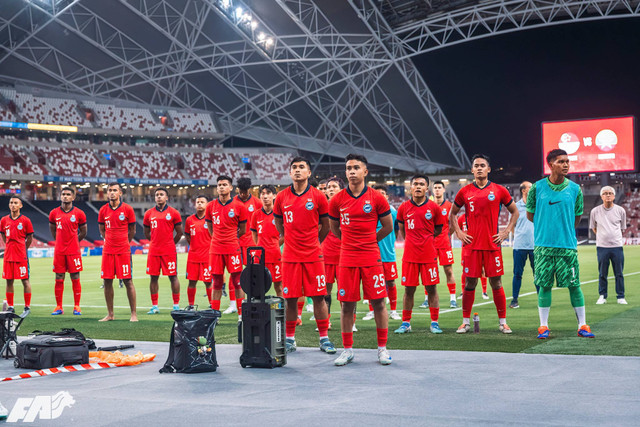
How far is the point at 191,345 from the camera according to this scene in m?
7.32

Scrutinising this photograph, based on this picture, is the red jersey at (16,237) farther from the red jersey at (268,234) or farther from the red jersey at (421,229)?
the red jersey at (421,229)

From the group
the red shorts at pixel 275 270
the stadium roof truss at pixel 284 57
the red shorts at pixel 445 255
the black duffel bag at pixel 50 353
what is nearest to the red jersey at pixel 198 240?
the red shorts at pixel 275 270

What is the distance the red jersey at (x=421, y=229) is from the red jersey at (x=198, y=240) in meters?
5.00

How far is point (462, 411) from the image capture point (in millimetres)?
5270

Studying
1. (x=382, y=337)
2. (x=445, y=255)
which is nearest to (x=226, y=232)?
(x=445, y=255)

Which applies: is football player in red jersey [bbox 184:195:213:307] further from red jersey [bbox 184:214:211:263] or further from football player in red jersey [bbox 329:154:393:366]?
football player in red jersey [bbox 329:154:393:366]

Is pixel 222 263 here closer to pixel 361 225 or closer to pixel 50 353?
pixel 50 353

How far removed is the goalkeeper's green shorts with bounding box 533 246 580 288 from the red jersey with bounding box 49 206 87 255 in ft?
27.5

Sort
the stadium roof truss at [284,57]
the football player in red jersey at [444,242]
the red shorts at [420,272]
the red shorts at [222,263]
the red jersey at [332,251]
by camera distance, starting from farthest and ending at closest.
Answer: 1. the stadium roof truss at [284,57]
2. the football player in red jersey at [444,242]
3. the red shorts at [222,263]
4. the red jersey at [332,251]
5. the red shorts at [420,272]

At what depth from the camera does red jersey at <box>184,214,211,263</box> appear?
45.6 ft

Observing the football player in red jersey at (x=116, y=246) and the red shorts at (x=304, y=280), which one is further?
the football player in red jersey at (x=116, y=246)

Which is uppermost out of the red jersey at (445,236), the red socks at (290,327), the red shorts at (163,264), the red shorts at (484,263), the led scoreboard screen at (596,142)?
the led scoreboard screen at (596,142)

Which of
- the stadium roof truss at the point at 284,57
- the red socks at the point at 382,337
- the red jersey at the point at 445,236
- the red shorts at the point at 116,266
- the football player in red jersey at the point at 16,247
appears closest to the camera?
the red socks at the point at 382,337

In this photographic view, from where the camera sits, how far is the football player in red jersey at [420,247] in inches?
396
